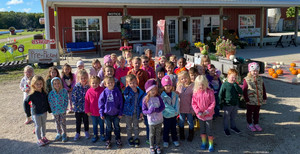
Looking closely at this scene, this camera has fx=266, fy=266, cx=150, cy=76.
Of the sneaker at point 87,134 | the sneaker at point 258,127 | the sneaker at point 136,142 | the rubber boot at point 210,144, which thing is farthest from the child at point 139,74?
the sneaker at point 258,127

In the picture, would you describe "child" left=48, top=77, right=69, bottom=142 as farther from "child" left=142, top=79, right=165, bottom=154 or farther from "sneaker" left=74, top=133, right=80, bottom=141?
"child" left=142, top=79, right=165, bottom=154

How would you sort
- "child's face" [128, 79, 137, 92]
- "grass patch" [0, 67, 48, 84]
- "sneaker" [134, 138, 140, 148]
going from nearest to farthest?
"child's face" [128, 79, 137, 92] → "sneaker" [134, 138, 140, 148] → "grass patch" [0, 67, 48, 84]

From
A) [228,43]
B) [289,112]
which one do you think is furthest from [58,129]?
[228,43]

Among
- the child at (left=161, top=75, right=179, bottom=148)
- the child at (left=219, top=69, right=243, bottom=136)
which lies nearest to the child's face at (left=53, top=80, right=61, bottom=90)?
the child at (left=161, top=75, right=179, bottom=148)

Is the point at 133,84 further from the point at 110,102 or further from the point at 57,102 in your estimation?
the point at 57,102

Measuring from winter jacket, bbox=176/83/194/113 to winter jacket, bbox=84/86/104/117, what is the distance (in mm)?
1418

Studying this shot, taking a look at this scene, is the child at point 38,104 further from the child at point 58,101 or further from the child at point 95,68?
the child at point 95,68

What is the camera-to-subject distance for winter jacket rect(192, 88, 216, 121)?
171 inches

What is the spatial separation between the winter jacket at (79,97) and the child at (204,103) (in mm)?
1982

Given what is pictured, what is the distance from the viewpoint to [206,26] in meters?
20.3

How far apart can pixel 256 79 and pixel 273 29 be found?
40901 millimetres

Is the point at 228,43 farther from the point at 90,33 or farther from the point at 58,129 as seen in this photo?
the point at 90,33

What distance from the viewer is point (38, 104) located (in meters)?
4.63

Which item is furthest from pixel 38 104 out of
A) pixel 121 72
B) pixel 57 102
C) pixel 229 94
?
pixel 229 94
